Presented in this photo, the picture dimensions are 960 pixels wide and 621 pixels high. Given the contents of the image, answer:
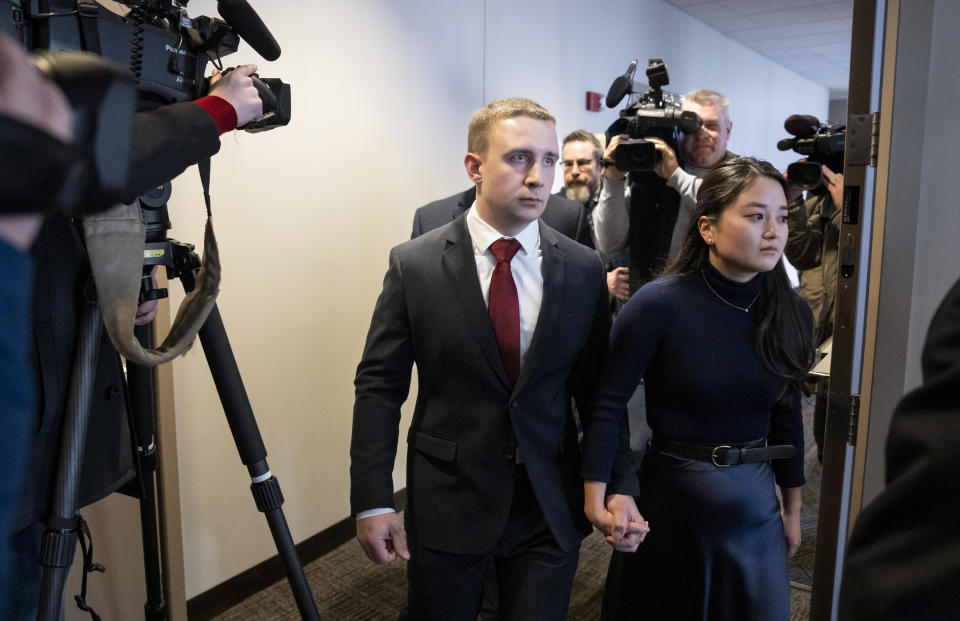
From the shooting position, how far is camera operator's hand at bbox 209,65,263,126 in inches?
38.4

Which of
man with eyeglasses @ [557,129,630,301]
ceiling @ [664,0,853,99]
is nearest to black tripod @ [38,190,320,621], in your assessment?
man with eyeglasses @ [557,129,630,301]

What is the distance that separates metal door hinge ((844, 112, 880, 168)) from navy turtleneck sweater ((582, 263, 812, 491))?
331 millimetres

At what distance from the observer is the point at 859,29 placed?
1.42m

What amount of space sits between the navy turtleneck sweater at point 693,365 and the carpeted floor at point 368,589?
38.9 inches

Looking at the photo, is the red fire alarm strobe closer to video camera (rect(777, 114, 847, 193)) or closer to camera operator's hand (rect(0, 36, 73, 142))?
video camera (rect(777, 114, 847, 193))

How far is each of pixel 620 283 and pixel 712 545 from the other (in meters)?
1.08

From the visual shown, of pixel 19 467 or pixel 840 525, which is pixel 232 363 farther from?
pixel 840 525

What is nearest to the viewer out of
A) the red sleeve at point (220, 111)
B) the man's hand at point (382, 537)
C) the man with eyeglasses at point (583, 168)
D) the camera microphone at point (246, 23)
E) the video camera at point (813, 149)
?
the red sleeve at point (220, 111)

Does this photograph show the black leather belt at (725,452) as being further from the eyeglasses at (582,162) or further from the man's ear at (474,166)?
the eyeglasses at (582,162)

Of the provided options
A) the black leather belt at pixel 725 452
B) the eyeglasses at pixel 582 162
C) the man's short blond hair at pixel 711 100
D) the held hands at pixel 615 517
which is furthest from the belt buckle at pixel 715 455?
the eyeglasses at pixel 582 162

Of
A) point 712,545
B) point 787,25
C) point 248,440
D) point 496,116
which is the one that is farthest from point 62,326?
point 787,25

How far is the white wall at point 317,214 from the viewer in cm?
210

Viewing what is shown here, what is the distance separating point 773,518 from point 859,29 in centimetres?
105

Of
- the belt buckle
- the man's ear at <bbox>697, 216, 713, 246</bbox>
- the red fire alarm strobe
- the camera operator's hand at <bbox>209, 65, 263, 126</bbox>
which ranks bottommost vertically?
the belt buckle
